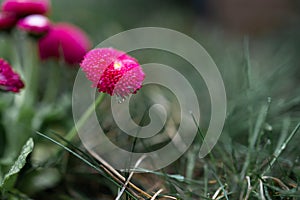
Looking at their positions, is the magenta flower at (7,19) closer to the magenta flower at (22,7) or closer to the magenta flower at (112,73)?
the magenta flower at (22,7)

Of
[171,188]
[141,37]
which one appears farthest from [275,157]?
[141,37]

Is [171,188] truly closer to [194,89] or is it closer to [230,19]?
[194,89]

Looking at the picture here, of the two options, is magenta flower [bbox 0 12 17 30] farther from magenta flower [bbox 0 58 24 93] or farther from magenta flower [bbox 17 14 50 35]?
magenta flower [bbox 0 58 24 93]

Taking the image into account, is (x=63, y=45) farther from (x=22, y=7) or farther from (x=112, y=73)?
(x=112, y=73)

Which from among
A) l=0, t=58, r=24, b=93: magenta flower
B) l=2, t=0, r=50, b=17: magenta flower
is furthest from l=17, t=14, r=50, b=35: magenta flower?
l=0, t=58, r=24, b=93: magenta flower

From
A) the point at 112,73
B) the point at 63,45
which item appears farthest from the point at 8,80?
the point at 63,45

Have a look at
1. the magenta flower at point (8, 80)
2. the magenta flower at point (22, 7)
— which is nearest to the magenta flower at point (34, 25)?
the magenta flower at point (22, 7)
